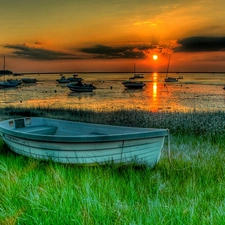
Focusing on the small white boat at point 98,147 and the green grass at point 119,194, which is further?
the small white boat at point 98,147

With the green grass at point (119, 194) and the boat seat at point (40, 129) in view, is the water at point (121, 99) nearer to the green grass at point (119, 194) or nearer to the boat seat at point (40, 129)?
the boat seat at point (40, 129)

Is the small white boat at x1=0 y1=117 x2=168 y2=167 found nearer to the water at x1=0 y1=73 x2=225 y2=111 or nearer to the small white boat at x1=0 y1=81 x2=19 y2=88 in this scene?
the water at x1=0 y1=73 x2=225 y2=111

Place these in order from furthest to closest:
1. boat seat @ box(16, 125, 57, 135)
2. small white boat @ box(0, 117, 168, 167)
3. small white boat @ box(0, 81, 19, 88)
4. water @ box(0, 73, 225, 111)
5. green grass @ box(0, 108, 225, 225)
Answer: small white boat @ box(0, 81, 19, 88)
water @ box(0, 73, 225, 111)
boat seat @ box(16, 125, 57, 135)
small white boat @ box(0, 117, 168, 167)
green grass @ box(0, 108, 225, 225)

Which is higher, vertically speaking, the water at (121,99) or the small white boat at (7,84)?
the small white boat at (7,84)

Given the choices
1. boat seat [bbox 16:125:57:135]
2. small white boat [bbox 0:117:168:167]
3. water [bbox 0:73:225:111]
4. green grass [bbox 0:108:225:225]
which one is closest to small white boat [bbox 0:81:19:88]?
water [bbox 0:73:225:111]

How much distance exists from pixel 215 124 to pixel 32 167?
9.47m

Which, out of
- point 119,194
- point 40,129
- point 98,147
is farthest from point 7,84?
point 119,194

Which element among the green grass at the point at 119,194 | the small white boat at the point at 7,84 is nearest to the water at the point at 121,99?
the small white boat at the point at 7,84

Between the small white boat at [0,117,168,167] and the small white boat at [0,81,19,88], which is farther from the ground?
the small white boat at [0,81,19,88]

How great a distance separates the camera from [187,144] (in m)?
9.91

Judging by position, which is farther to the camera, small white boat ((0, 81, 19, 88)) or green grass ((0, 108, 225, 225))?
small white boat ((0, 81, 19, 88))

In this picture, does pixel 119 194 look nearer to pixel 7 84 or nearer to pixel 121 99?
pixel 121 99

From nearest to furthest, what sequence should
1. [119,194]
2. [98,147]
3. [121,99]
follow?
[119,194], [98,147], [121,99]

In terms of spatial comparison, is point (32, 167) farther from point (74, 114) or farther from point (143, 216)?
point (74, 114)
